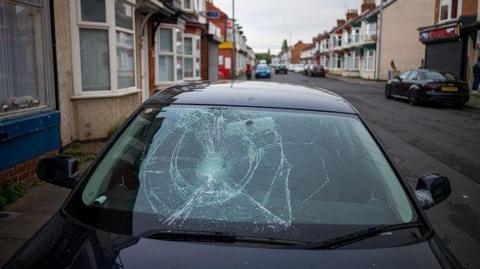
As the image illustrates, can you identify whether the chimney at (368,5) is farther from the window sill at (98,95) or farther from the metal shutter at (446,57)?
the window sill at (98,95)

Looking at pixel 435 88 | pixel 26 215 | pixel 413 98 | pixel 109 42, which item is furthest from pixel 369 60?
pixel 26 215

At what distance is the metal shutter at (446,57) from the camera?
2631 cm

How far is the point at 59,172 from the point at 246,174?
1.19m

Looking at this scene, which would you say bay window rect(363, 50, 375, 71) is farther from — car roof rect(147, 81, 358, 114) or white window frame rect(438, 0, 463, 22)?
car roof rect(147, 81, 358, 114)

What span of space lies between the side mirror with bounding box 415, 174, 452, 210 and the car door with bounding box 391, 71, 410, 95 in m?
19.5

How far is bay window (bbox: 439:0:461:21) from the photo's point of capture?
90.7ft

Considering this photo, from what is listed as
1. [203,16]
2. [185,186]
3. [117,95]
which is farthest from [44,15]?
[203,16]

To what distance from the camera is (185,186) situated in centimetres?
250

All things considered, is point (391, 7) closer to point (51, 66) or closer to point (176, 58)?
point (176, 58)

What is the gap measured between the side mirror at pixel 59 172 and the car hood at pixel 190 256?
876 millimetres

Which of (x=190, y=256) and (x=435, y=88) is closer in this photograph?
(x=190, y=256)

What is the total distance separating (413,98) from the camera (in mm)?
19859

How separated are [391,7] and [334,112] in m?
43.9

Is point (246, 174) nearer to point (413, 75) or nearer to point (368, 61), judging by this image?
point (413, 75)
